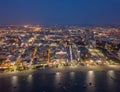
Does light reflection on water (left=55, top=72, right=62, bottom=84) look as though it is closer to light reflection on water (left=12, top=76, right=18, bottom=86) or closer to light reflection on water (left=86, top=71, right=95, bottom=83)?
light reflection on water (left=86, top=71, right=95, bottom=83)

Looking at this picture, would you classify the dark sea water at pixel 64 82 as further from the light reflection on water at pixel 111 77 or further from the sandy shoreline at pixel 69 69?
the sandy shoreline at pixel 69 69

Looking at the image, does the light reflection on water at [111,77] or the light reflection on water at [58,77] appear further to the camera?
the light reflection on water at [58,77]

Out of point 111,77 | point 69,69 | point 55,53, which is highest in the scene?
point 55,53

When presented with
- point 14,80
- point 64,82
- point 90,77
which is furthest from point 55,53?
point 64,82

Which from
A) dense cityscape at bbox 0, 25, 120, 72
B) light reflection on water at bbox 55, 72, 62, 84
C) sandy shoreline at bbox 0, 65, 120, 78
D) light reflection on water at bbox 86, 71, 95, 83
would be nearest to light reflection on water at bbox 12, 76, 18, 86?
sandy shoreline at bbox 0, 65, 120, 78

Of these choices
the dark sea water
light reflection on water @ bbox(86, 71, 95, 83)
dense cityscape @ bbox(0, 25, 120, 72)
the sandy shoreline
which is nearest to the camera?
the dark sea water

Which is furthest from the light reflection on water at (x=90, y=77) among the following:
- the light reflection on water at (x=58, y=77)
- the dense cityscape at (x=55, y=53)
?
the dense cityscape at (x=55, y=53)

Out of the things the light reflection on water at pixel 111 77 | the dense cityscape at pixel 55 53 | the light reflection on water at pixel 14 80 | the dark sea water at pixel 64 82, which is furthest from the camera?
the dense cityscape at pixel 55 53

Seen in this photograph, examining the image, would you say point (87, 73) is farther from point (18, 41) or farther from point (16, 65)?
point (18, 41)

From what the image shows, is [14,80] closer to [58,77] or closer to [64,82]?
[58,77]
